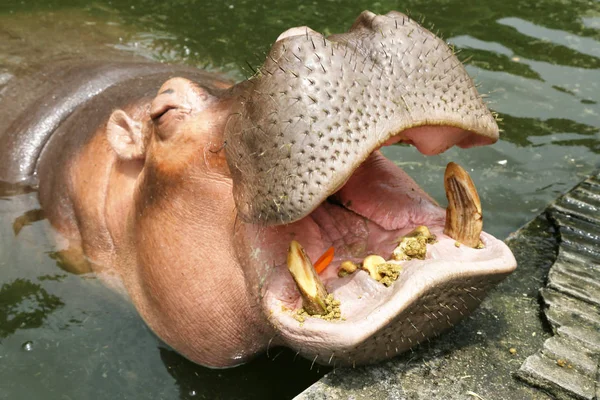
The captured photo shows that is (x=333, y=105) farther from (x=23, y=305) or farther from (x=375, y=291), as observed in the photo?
(x=23, y=305)

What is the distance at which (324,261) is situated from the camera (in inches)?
101

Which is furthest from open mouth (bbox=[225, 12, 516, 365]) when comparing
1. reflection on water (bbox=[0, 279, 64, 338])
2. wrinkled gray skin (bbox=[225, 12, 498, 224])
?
reflection on water (bbox=[0, 279, 64, 338])

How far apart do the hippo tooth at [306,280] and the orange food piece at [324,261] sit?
0.57ft

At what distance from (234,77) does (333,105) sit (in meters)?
3.22

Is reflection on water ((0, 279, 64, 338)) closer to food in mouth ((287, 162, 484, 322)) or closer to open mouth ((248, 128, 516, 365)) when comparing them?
open mouth ((248, 128, 516, 365))

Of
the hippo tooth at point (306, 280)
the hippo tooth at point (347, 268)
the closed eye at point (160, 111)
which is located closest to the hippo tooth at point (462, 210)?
the hippo tooth at point (347, 268)

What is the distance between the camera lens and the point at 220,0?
21.2 ft

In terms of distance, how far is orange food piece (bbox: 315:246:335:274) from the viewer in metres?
2.55

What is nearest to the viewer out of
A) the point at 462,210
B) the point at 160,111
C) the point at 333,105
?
the point at 333,105

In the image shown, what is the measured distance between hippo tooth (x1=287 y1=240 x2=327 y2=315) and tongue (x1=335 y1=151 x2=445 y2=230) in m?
0.44

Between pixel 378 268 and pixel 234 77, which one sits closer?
pixel 378 268

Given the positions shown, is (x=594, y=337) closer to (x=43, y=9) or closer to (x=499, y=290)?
(x=499, y=290)

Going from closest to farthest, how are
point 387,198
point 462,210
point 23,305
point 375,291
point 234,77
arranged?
point 375,291, point 462,210, point 387,198, point 23,305, point 234,77

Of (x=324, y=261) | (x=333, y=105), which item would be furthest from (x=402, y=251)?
(x=333, y=105)
